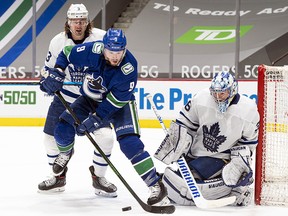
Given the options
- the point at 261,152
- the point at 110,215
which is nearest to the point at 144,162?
the point at 110,215

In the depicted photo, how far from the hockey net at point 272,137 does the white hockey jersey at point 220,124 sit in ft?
0.56

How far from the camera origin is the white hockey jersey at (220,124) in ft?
12.0

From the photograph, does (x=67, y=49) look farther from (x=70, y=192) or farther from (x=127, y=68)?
(x=70, y=192)

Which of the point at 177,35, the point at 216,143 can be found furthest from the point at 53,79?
the point at 177,35

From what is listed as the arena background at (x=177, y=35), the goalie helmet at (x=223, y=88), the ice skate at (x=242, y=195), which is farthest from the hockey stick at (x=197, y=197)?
the arena background at (x=177, y=35)

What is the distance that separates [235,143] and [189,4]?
16.6 ft

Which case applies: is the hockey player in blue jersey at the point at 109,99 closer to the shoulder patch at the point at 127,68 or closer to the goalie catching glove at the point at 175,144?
the shoulder patch at the point at 127,68

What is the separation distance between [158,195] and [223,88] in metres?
0.61

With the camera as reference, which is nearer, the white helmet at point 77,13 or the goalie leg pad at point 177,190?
the goalie leg pad at point 177,190

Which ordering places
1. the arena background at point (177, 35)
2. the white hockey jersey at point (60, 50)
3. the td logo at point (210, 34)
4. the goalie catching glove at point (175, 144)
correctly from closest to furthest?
1. the goalie catching glove at point (175, 144)
2. the white hockey jersey at point (60, 50)
3. the arena background at point (177, 35)
4. the td logo at point (210, 34)

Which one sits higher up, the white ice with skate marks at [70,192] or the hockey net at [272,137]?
the hockey net at [272,137]

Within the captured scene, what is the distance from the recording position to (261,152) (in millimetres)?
3855

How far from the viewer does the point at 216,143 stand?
12.3ft

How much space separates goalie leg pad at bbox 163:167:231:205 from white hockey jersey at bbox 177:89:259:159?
6.1 inches
